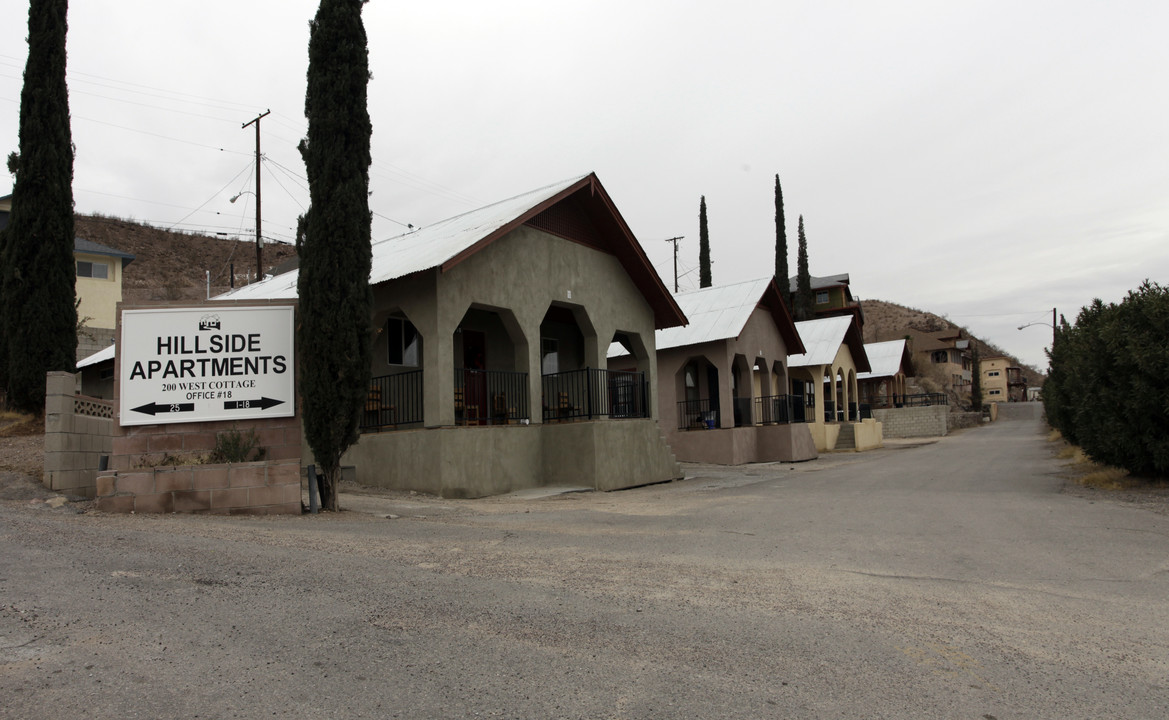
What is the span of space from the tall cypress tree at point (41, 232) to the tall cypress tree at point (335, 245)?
9026 mm

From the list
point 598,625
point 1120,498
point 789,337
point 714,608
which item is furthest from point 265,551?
point 789,337

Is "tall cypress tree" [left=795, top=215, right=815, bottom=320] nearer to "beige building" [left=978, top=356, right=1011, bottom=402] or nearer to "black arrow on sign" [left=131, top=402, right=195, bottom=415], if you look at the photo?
"black arrow on sign" [left=131, top=402, right=195, bottom=415]

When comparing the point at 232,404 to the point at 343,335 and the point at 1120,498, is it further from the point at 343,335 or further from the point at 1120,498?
the point at 1120,498

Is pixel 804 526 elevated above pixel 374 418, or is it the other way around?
pixel 374 418

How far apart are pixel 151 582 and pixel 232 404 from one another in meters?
4.82

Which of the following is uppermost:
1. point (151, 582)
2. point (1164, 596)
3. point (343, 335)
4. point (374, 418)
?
point (343, 335)

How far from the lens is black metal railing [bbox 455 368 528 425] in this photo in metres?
15.4

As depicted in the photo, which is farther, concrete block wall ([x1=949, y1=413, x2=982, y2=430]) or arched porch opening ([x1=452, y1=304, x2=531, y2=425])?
concrete block wall ([x1=949, y1=413, x2=982, y2=430])

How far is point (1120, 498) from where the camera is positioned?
12.4 metres

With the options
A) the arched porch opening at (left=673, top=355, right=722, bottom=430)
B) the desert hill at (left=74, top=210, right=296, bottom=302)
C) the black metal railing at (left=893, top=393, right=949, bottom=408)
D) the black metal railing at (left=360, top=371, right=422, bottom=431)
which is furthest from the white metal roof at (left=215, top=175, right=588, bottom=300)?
the desert hill at (left=74, top=210, right=296, bottom=302)

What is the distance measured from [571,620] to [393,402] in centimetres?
1134

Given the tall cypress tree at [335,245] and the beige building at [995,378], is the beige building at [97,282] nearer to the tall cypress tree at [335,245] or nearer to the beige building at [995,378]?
the tall cypress tree at [335,245]

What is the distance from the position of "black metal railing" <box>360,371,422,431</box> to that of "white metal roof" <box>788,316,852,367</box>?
1983 centimetres

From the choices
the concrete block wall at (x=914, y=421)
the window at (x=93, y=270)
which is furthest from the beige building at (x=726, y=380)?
the window at (x=93, y=270)
